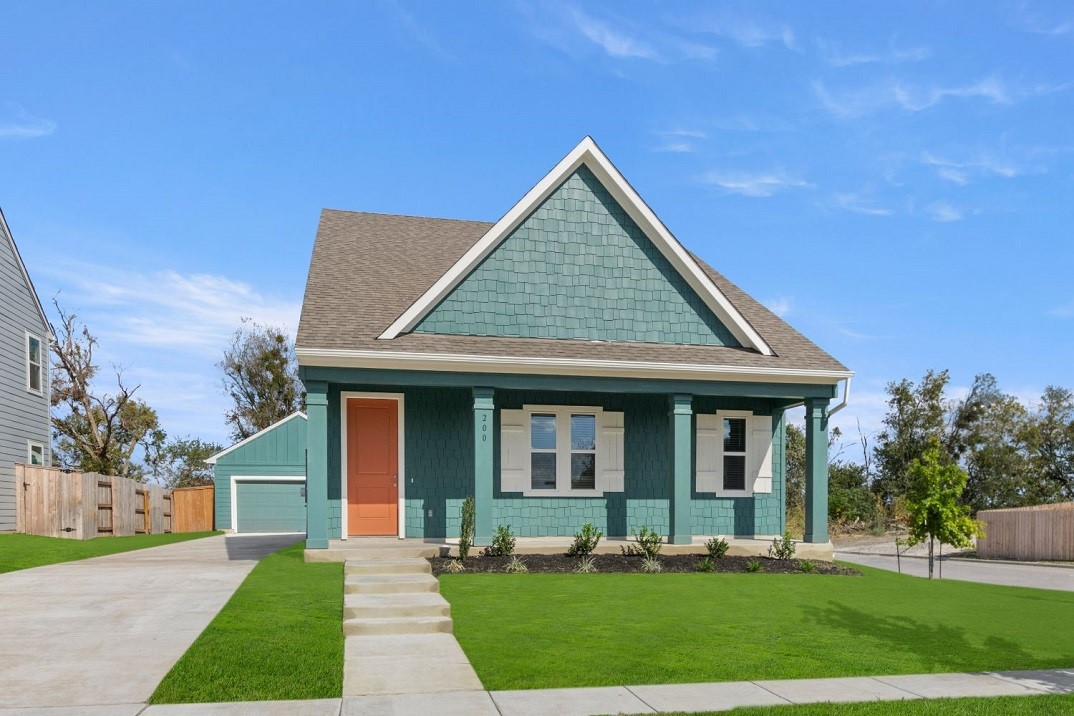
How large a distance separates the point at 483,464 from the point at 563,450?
2.22m

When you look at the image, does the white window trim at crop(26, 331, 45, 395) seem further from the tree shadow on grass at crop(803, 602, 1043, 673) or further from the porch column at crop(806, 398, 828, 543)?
the tree shadow on grass at crop(803, 602, 1043, 673)

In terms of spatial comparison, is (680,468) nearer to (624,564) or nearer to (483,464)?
(624,564)

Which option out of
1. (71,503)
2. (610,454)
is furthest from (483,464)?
(71,503)

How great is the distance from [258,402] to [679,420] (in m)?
30.3

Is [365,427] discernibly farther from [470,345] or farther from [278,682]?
[278,682]

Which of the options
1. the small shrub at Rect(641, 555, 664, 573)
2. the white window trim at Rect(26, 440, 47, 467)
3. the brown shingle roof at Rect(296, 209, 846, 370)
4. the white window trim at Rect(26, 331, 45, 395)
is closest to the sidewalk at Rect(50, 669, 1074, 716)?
the small shrub at Rect(641, 555, 664, 573)

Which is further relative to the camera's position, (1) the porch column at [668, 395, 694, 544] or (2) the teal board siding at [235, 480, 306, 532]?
(2) the teal board siding at [235, 480, 306, 532]

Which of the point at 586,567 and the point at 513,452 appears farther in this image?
the point at 513,452

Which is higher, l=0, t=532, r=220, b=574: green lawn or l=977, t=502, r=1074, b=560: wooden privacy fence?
l=0, t=532, r=220, b=574: green lawn

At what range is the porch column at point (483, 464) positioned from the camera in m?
13.4

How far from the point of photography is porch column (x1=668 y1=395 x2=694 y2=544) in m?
14.3

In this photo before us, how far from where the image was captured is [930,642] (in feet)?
28.5

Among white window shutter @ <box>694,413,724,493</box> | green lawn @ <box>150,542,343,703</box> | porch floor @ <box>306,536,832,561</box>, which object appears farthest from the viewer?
white window shutter @ <box>694,413,724,493</box>

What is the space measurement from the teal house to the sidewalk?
7190mm
